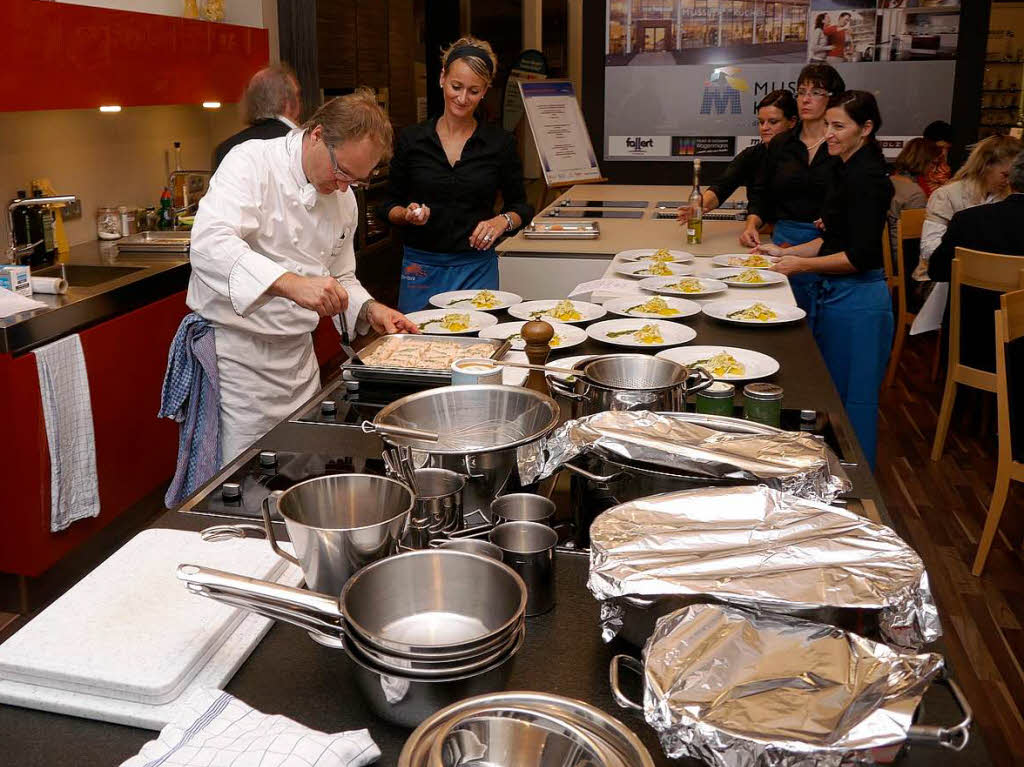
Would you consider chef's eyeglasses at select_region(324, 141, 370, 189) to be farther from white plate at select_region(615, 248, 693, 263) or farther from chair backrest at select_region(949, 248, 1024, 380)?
chair backrest at select_region(949, 248, 1024, 380)

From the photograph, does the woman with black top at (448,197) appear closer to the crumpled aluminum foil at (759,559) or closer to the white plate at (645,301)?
the white plate at (645,301)

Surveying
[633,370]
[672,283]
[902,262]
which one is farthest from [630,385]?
[902,262]

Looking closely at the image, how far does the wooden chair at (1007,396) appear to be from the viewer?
9.66ft

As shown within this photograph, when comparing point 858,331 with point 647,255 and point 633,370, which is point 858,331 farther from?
point 633,370

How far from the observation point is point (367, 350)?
7.04 ft

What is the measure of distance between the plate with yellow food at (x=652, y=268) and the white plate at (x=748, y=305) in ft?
1.31

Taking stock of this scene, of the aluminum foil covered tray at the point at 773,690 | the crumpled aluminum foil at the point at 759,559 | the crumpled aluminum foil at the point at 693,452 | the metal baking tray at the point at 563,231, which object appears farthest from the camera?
the metal baking tray at the point at 563,231

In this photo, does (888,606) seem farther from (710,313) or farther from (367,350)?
(710,313)

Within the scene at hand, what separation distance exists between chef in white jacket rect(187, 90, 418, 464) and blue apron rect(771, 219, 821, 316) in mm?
1812

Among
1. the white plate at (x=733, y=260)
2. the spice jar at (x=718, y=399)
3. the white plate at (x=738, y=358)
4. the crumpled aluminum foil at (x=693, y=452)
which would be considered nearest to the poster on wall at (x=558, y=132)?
the white plate at (x=733, y=260)

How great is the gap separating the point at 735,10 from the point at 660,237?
3.39 m

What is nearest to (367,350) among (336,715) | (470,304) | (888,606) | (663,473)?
(470,304)

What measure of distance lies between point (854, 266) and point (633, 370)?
1926 millimetres

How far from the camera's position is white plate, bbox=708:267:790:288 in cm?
324
